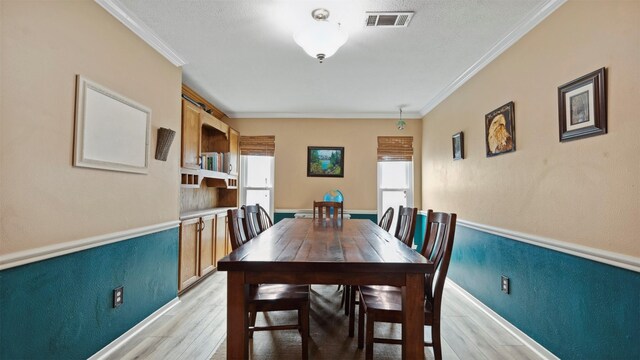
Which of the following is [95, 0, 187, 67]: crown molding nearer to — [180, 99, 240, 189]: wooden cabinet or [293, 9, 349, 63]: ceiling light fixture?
[180, 99, 240, 189]: wooden cabinet

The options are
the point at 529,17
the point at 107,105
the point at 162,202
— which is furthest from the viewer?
the point at 162,202

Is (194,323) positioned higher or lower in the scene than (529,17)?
lower

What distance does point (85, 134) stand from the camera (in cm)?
188

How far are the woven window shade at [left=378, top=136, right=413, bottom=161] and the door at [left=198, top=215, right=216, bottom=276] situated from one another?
2.86 metres

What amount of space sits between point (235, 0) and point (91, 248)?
74.7 inches

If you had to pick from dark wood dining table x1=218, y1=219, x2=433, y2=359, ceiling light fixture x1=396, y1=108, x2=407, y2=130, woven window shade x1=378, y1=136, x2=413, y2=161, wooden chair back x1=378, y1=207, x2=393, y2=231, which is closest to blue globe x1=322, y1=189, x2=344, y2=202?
woven window shade x1=378, y1=136, x2=413, y2=161

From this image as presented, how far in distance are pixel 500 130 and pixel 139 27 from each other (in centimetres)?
314

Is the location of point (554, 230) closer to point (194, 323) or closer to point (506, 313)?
point (506, 313)

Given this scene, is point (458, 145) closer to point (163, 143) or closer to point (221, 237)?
point (163, 143)

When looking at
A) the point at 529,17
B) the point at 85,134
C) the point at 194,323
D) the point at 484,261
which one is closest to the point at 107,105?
the point at 85,134

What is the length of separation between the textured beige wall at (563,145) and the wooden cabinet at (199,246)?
3.05 m

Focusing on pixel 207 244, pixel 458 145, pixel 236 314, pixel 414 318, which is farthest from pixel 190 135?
pixel 458 145

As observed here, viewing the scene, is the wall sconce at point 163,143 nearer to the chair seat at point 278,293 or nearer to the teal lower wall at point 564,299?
the chair seat at point 278,293

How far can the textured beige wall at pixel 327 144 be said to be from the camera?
507 cm
